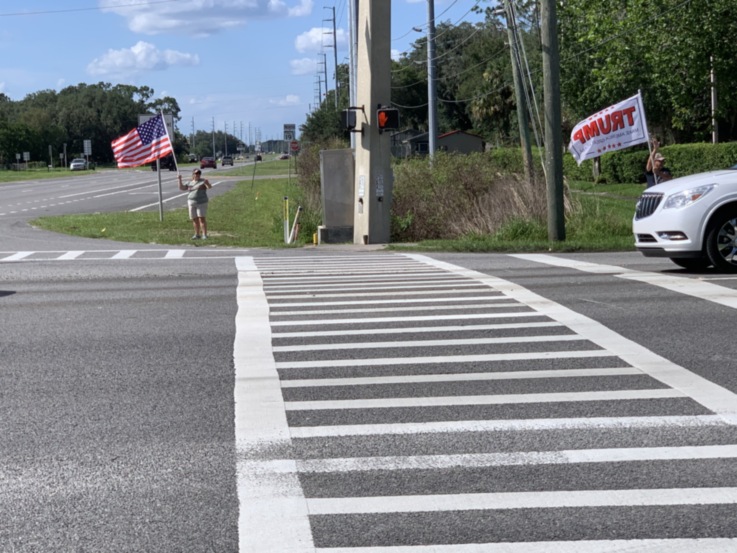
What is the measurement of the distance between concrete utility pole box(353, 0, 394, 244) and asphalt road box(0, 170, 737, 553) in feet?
34.7

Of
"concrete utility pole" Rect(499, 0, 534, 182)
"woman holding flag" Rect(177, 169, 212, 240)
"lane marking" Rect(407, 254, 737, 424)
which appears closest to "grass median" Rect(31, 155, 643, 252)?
"woman holding flag" Rect(177, 169, 212, 240)

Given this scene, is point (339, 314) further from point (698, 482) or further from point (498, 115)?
point (498, 115)

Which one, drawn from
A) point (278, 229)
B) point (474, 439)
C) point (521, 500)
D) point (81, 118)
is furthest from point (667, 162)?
point (81, 118)

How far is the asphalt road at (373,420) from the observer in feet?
15.7

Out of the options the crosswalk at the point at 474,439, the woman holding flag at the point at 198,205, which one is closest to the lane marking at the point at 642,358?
the crosswalk at the point at 474,439

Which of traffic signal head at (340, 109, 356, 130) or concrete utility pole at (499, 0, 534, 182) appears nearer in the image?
traffic signal head at (340, 109, 356, 130)

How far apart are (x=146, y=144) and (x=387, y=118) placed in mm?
10742

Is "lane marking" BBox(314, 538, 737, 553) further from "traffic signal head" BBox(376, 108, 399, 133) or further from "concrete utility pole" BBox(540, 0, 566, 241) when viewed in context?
"traffic signal head" BBox(376, 108, 399, 133)

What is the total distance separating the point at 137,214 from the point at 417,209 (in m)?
12.9

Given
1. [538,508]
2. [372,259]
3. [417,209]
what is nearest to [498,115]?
[417,209]

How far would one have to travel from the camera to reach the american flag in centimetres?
3045

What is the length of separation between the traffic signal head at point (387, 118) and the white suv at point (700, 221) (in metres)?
9.43

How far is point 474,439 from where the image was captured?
20.2ft

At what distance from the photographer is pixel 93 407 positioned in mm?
7059
